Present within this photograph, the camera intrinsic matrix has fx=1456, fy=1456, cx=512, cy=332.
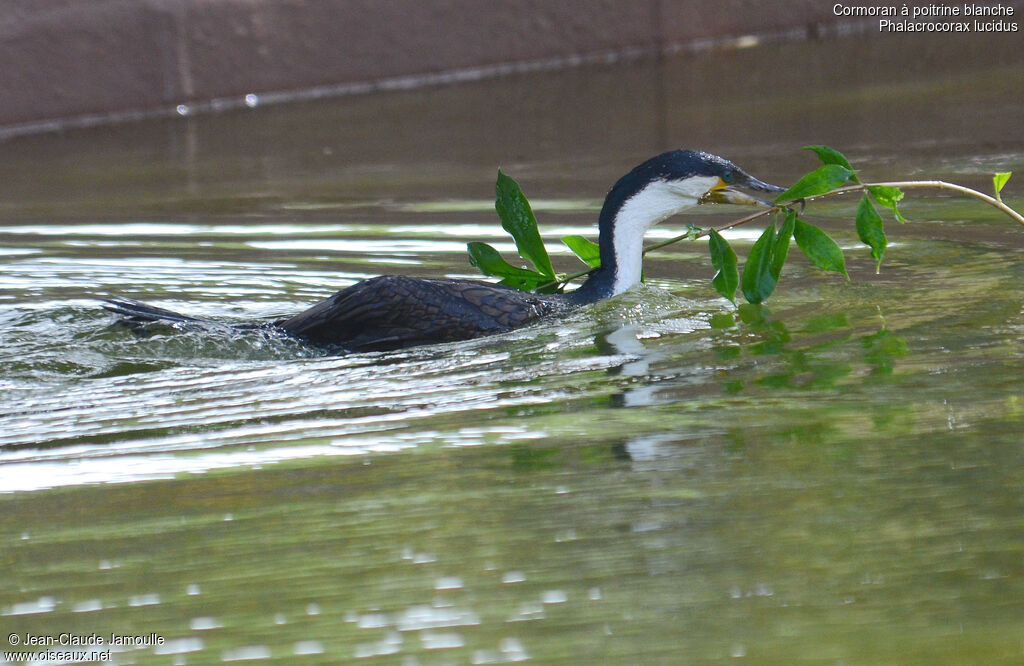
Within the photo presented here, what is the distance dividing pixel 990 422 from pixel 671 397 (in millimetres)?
903

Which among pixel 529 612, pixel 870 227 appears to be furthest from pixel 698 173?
pixel 529 612

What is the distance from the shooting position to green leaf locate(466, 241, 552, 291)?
222 inches

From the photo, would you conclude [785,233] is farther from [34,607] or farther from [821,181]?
[34,607]

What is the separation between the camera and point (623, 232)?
18.5 feet

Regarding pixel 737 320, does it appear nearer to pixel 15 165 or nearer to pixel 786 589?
pixel 786 589

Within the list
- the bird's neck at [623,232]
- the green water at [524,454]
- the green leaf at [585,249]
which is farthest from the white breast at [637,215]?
the green leaf at [585,249]

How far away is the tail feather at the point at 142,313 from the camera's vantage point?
525cm

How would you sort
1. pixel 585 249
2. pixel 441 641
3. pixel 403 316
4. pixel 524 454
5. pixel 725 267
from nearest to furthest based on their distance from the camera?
1. pixel 441 641
2. pixel 524 454
3. pixel 403 316
4. pixel 725 267
5. pixel 585 249

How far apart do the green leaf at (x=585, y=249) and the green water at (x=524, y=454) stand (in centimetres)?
38

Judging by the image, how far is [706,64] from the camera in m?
12.3

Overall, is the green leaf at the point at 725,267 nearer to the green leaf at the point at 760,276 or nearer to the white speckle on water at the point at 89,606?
the green leaf at the point at 760,276

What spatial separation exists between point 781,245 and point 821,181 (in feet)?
0.86

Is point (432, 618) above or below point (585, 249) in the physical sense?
below

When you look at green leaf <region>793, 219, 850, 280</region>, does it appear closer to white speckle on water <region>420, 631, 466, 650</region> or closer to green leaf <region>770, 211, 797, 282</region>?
green leaf <region>770, 211, 797, 282</region>
